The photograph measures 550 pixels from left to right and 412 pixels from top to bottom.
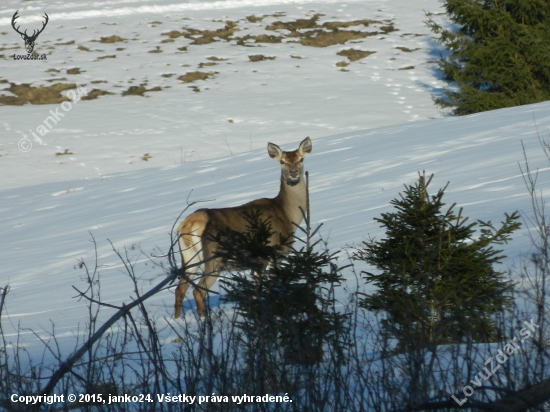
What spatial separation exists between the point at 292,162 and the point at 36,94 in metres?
21.0

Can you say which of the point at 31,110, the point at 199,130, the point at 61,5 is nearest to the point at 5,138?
the point at 31,110

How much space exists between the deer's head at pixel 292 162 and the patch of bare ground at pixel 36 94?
2006 centimetres

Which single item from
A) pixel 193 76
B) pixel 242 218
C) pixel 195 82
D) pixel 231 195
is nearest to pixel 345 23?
pixel 193 76

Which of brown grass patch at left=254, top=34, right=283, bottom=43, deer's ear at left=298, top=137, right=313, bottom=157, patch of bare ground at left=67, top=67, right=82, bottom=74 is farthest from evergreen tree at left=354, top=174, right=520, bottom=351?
brown grass patch at left=254, top=34, right=283, bottom=43

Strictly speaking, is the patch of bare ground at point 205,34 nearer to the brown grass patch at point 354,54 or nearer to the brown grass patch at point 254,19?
the brown grass patch at point 254,19

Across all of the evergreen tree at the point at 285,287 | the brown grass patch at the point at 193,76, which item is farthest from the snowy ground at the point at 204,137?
the evergreen tree at the point at 285,287

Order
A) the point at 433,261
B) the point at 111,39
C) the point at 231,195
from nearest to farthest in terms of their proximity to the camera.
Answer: the point at 433,261 < the point at 231,195 < the point at 111,39

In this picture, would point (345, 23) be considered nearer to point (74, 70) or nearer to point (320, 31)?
point (320, 31)

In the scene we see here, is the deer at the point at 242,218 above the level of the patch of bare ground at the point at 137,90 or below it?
below

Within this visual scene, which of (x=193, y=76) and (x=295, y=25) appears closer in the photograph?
(x=193, y=76)

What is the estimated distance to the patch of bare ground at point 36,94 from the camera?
1048 inches

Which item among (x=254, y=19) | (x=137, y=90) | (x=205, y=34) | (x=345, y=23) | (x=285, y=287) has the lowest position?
(x=285, y=287)

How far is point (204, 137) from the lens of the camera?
22.4m

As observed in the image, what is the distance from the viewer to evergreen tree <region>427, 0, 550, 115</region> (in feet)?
70.1
